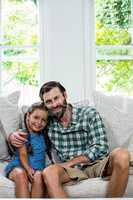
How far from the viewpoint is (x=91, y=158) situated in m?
2.68

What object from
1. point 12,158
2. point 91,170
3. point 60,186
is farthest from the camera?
point 12,158

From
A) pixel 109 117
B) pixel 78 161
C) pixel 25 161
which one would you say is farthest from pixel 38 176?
pixel 109 117

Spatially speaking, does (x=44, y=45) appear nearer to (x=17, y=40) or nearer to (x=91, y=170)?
(x=17, y=40)

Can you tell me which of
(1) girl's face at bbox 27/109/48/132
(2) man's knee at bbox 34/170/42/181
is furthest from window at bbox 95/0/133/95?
(2) man's knee at bbox 34/170/42/181

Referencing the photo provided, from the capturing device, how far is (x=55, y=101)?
2.74m

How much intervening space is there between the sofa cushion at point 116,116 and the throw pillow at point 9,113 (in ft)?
1.97

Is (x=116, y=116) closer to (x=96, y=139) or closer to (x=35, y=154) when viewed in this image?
(x=96, y=139)

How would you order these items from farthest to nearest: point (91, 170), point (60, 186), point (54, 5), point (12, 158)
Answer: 1. point (54, 5)
2. point (12, 158)
3. point (91, 170)
4. point (60, 186)

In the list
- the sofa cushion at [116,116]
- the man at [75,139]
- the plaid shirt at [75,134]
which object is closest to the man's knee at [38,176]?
the man at [75,139]

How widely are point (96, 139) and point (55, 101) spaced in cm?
37

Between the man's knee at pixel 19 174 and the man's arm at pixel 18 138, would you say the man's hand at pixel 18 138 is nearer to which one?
the man's arm at pixel 18 138

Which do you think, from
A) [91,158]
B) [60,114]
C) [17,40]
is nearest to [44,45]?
[17,40]

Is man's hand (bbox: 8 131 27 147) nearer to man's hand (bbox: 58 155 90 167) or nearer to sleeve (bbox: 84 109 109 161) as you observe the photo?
man's hand (bbox: 58 155 90 167)

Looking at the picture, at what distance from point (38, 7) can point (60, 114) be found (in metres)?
1.50
